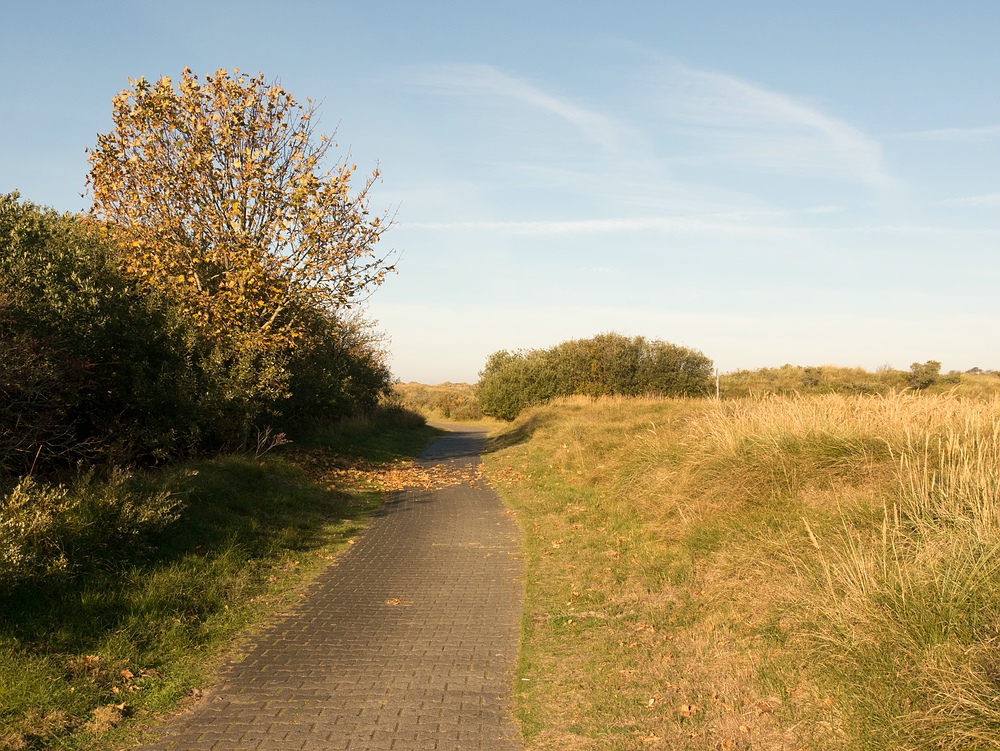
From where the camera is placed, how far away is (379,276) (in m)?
18.0

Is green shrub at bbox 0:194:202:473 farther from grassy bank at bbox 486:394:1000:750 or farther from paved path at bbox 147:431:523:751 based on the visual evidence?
grassy bank at bbox 486:394:1000:750

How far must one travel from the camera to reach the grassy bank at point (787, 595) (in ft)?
14.7

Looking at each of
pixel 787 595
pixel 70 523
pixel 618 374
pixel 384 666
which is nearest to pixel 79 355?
pixel 70 523

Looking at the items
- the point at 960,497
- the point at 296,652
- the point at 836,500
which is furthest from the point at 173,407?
the point at 960,497

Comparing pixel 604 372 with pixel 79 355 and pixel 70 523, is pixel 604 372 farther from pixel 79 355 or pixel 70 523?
pixel 70 523

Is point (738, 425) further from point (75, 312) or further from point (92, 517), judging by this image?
point (75, 312)

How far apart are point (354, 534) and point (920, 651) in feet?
29.3

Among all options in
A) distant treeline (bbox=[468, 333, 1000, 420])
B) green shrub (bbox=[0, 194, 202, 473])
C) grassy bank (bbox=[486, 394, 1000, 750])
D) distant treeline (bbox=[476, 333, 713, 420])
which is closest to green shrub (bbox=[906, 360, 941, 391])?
distant treeline (bbox=[468, 333, 1000, 420])

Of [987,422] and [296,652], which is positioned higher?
[987,422]

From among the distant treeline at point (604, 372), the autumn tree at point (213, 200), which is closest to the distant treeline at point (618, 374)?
the distant treeline at point (604, 372)

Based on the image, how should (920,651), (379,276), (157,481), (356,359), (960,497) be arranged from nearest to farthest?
(920,651), (960,497), (157,481), (379,276), (356,359)

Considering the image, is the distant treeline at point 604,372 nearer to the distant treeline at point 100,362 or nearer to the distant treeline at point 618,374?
the distant treeline at point 618,374

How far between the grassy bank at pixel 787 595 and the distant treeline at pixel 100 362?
7021 millimetres

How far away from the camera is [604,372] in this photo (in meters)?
45.4
